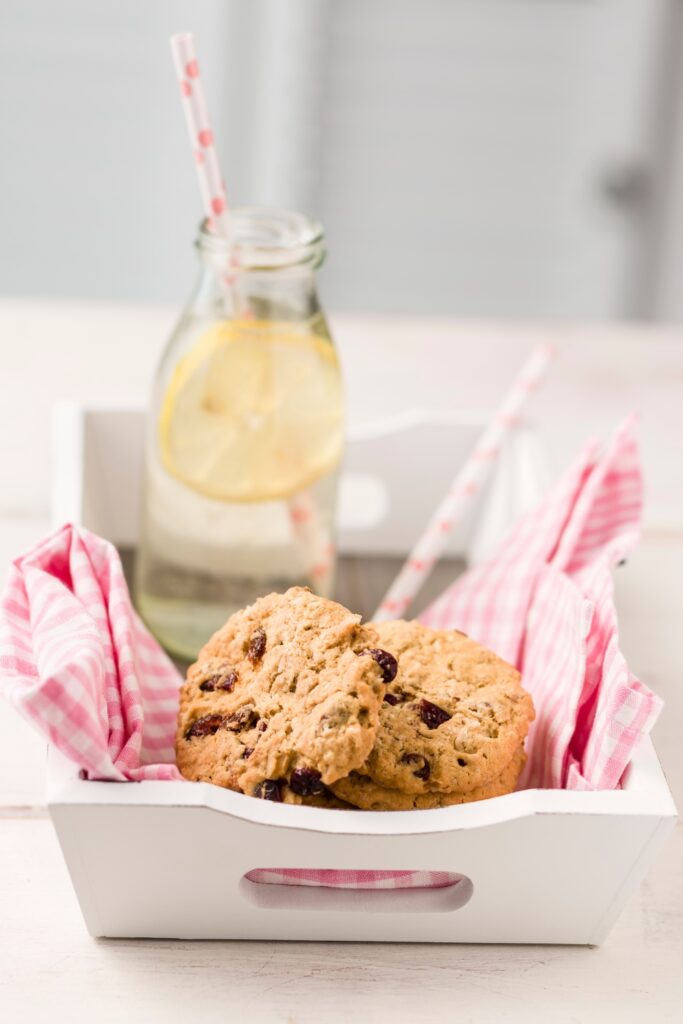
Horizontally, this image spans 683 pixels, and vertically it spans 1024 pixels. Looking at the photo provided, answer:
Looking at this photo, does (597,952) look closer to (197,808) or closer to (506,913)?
(506,913)

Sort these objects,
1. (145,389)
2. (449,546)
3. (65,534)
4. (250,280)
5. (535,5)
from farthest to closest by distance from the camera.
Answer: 1. (535,5)
2. (145,389)
3. (449,546)
4. (250,280)
5. (65,534)

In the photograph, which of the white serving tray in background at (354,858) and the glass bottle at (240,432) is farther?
the glass bottle at (240,432)

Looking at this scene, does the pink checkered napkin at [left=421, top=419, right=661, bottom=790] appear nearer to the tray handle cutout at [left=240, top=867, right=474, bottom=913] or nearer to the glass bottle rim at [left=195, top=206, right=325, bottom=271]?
the tray handle cutout at [left=240, top=867, right=474, bottom=913]

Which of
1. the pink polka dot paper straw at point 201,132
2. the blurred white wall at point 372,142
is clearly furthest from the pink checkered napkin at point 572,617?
the blurred white wall at point 372,142

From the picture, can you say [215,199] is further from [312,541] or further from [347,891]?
[347,891]

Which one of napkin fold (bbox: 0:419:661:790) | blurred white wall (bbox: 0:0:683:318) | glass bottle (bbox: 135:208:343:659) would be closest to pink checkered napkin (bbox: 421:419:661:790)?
napkin fold (bbox: 0:419:661:790)

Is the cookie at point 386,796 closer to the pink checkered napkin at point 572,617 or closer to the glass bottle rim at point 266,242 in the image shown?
the pink checkered napkin at point 572,617

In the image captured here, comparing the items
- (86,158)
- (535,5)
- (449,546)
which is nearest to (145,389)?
(449,546)

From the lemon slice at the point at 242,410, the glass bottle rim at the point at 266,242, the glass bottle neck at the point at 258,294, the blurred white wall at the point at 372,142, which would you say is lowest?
the blurred white wall at the point at 372,142
